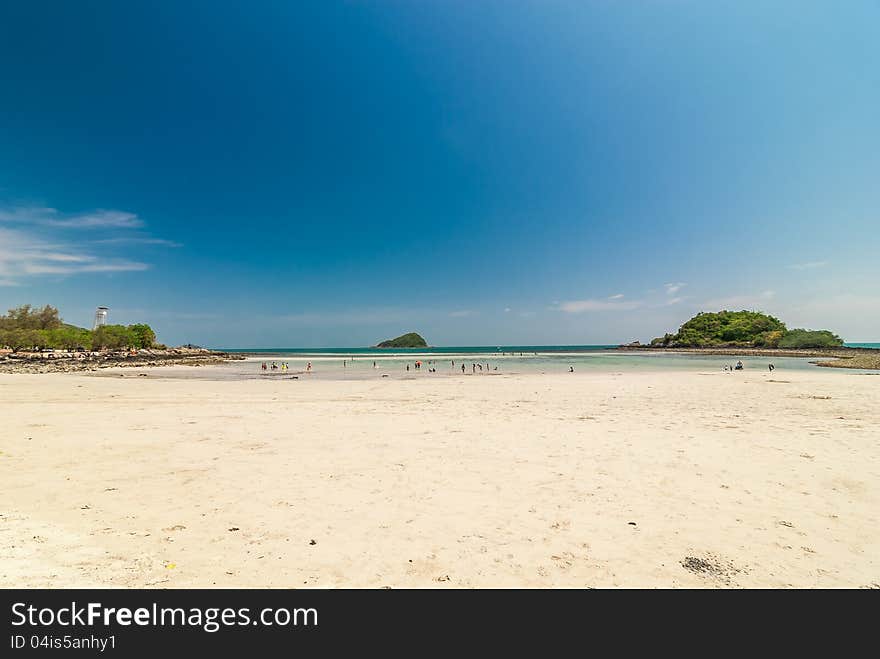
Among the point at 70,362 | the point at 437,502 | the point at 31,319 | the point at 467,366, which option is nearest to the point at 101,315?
the point at 31,319

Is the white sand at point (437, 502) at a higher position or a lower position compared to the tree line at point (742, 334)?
lower

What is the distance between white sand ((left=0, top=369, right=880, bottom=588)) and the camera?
12.5 feet

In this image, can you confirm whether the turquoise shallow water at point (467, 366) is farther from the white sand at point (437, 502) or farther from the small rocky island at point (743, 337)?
the small rocky island at point (743, 337)

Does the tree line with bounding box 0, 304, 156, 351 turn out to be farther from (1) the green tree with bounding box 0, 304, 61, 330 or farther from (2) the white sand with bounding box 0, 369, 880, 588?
(2) the white sand with bounding box 0, 369, 880, 588

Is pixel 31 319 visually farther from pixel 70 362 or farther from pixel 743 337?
pixel 743 337

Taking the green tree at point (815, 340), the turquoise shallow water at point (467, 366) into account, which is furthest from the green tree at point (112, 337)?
the green tree at point (815, 340)

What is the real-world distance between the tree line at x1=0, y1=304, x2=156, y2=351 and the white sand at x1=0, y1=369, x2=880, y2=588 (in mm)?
78284

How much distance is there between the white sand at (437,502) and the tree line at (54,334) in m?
78.3

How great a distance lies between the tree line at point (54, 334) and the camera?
2596 inches

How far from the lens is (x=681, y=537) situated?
14.9ft

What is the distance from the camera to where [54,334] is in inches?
2847
